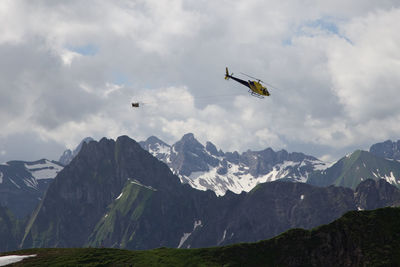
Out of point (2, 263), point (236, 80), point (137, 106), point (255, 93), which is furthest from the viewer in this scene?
point (2, 263)

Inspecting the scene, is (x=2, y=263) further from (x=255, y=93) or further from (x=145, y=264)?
(x=255, y=93)

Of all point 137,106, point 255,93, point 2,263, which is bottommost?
point 2,263

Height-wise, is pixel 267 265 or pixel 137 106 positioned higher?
pixel 137 106

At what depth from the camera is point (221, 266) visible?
199875 mm

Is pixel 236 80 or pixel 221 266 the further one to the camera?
pixel 221 266

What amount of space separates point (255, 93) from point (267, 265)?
76173 mm

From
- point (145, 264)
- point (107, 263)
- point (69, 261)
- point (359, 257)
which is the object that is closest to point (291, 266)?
point (359, 257)

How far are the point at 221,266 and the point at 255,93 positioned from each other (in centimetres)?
7735

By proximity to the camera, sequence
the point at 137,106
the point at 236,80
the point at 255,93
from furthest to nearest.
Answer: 1. the point at 236,80
2. the point at 255,93
3. the point at 137,106

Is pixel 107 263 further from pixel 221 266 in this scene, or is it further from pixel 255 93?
pixel 255 93

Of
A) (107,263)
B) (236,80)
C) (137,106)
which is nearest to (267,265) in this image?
(107,263)

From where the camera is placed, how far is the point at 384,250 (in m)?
194

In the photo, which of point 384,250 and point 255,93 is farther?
point 384,250

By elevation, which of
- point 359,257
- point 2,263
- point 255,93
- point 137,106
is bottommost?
point 2,263
